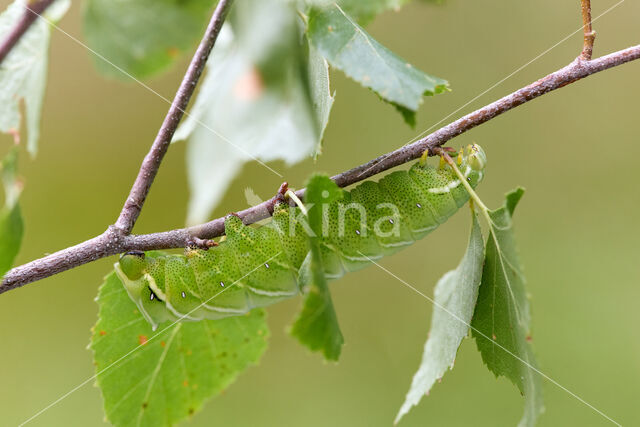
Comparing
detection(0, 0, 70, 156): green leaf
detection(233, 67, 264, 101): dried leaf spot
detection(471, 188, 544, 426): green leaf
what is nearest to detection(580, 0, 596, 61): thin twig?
detection(471, 188, 544, 426): green leaf

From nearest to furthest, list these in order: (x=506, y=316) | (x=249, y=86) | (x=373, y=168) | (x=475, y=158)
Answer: (x=249, y=86) < (x=506, y=316) < (x=373, y=168) < (x=475, y=158)

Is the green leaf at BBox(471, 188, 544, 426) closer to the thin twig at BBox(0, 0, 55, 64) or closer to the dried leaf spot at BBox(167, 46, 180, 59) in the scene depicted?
the dried leaf spot at BBox(167, 46, 180, 59)

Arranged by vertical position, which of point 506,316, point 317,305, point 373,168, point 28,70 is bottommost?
point 506,316

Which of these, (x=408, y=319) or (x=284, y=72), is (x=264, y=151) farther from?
(x=408, y=319)

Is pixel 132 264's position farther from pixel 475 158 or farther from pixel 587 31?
pixel 587 31

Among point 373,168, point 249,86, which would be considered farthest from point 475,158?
point 249,86

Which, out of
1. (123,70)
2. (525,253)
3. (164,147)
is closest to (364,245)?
(164,147)
